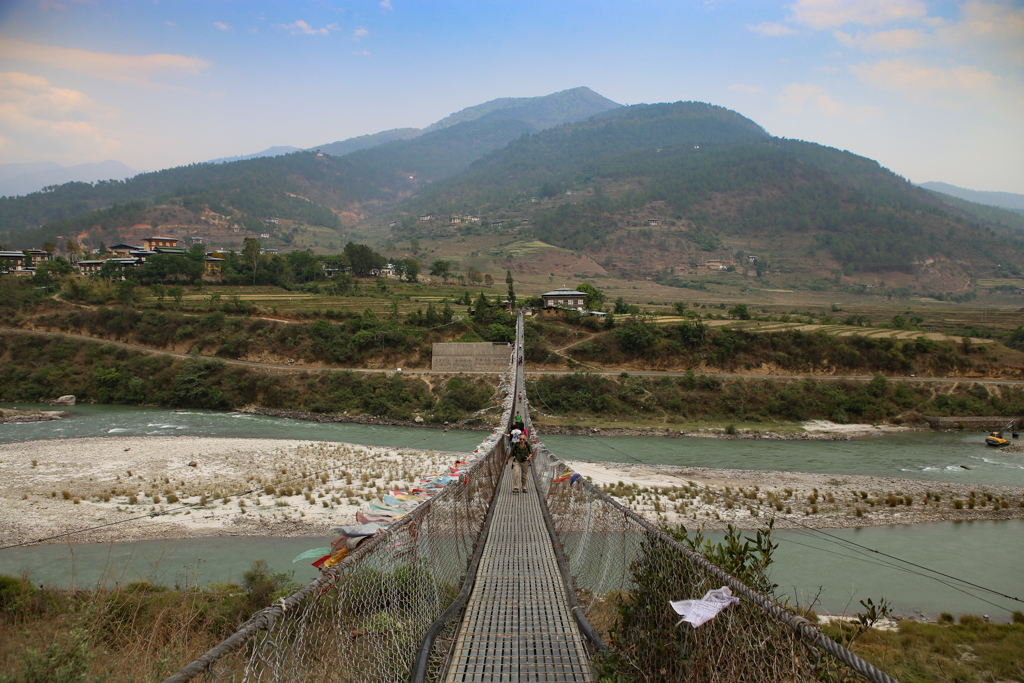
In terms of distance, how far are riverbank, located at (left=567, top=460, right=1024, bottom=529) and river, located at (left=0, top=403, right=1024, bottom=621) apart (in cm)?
39

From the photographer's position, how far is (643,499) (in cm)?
1108

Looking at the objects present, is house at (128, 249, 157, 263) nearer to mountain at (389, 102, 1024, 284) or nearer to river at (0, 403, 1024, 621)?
river at (0, 403, 1024, 621)

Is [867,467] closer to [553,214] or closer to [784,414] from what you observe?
[784,414]

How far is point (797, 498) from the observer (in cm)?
1195

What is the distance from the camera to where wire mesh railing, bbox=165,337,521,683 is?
1.54 m

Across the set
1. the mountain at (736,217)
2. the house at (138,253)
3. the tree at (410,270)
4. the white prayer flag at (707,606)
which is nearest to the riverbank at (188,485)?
the white prayer flag at (707,606)

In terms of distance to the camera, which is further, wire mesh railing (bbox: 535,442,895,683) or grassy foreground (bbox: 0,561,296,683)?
grassy foreground (bbox: 0,561,296,683)

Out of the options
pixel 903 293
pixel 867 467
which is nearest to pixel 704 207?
pixel 903 293

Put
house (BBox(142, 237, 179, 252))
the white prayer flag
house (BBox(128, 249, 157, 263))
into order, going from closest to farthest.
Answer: the white prayer flag
house (BBox(128, 249, 157, 263))
house (BBox(142, 237, 179, 252))

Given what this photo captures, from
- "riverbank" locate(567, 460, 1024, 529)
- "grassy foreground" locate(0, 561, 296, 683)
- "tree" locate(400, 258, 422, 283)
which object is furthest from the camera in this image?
"tree" locate(400, 258, 422, 283)

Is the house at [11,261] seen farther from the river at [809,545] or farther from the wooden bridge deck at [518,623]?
the wooden bridge deck at [518,623]

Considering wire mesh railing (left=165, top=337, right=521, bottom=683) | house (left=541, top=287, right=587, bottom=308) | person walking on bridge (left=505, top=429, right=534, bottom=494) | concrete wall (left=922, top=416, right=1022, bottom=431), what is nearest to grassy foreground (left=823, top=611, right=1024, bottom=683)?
person walking on bridge (left=505, top=429, right=534, bottom=494)

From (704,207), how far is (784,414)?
253ft

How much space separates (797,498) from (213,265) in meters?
40.8
